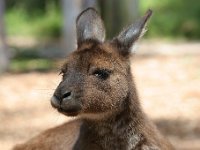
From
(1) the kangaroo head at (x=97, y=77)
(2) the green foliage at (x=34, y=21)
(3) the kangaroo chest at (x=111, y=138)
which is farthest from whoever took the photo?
(2) the green foliage at (x=34, y=21)

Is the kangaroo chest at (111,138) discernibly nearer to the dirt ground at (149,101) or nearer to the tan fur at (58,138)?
the tan fur at (58,138)

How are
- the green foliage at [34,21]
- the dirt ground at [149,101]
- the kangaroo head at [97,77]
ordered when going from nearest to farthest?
the kangaroo head at [97,77] → the dirt ground at [149,101] → the green foliage at [34,21]

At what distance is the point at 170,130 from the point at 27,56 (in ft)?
32.8

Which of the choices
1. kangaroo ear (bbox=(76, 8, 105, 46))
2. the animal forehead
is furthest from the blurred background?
the animal forehead

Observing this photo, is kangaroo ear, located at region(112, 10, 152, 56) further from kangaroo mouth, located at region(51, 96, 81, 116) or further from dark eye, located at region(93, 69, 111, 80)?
kangaroo mouth, located at region(51, 96, 81, 116)

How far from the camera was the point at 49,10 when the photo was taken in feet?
79.6

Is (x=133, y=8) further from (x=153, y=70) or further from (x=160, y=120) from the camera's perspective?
(x=160, y=120)

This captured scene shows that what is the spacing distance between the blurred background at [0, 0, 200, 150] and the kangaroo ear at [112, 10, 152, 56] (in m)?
Answer: 0.86

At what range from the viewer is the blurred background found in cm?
1078

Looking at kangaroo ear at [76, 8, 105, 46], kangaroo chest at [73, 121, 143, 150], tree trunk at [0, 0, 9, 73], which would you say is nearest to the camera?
kangaroo chest at [73, 121, 143, 150]

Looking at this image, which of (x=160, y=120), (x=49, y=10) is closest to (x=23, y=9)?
(x=49, y=10)

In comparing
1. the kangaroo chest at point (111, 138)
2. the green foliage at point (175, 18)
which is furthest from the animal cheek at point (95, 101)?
the green foliage at point (175, 18)

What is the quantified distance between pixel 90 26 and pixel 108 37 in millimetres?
10332

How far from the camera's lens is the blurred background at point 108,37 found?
35.4 ft
